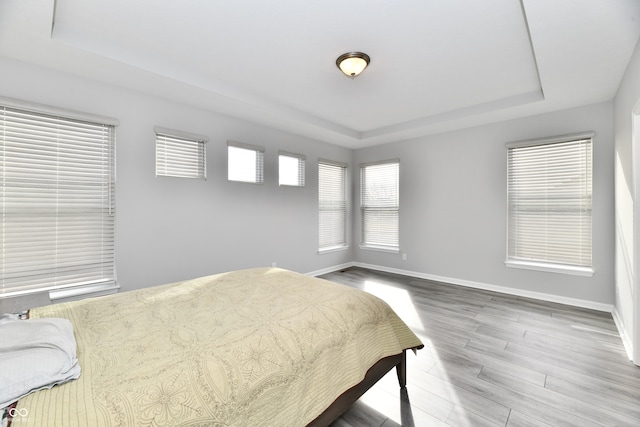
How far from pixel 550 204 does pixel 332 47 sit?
3.63 m

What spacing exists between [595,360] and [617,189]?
1996 mm

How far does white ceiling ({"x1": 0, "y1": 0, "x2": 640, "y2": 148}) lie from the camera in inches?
77.5

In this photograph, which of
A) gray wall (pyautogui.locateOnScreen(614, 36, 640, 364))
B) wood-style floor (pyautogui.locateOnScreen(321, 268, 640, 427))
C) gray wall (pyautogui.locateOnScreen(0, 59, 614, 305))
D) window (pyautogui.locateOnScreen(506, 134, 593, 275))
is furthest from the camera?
window (pyautogui.locateOnScreen(506, 134, 593, 275))

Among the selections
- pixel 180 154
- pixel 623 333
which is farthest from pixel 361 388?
pixel 180 154

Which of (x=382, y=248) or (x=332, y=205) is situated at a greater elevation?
(x=332, y=205)

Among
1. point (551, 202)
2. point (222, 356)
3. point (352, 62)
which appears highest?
point (352, 62)

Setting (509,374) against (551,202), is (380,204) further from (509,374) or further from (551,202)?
(509,374)

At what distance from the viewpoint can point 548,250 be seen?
3.85 m

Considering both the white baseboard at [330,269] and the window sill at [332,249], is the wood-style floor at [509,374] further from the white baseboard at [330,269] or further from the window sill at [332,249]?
the window sill at [332,249]

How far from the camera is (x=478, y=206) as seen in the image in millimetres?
4395

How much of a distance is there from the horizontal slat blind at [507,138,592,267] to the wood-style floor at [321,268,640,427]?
785mm

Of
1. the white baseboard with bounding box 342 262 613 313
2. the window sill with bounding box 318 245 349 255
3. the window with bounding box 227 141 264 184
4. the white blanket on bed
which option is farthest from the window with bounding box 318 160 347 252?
the white blanket on bed

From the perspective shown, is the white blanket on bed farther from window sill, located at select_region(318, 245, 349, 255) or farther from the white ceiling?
window sill, located at select_region(318, 245, 349, 255)

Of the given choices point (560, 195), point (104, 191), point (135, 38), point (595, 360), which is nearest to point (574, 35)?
point (560, 195)
